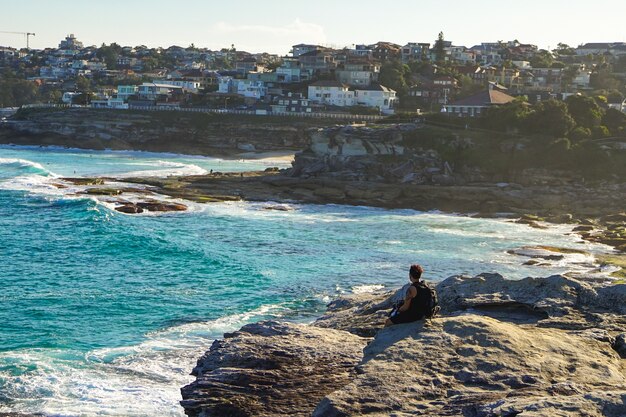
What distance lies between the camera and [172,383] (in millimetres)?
19625

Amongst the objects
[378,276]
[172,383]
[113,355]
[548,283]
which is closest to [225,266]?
[378,276]

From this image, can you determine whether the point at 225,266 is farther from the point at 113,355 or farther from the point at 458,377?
the point at 458,377

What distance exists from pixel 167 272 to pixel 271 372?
20880 mm

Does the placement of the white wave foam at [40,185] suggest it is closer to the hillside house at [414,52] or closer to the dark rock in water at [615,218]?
the dark rock in water at [615,218]

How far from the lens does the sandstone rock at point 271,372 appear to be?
12016 mm

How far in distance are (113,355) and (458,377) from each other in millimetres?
13093

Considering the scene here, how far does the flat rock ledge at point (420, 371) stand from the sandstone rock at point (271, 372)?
0.02 meters

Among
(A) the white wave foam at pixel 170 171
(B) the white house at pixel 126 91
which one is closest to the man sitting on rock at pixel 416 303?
(A) the white wave foam at pixel 170 171

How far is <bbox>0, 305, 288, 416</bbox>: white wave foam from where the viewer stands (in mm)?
18266

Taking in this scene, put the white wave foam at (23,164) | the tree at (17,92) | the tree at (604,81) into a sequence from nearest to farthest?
the white wave foam at (23,164)
the tree at (604,81)
the tree at (17,92)

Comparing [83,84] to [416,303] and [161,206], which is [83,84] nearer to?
[161,206]

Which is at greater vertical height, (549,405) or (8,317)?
(549,405)

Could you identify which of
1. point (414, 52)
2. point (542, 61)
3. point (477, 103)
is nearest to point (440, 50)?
point (414, 52)

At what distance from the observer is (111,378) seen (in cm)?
2014
